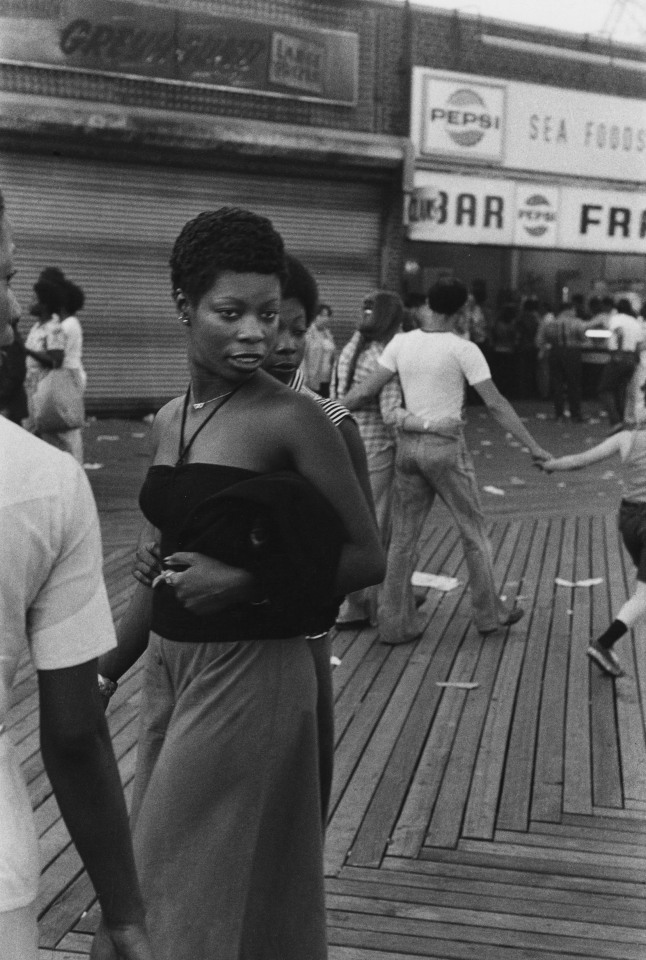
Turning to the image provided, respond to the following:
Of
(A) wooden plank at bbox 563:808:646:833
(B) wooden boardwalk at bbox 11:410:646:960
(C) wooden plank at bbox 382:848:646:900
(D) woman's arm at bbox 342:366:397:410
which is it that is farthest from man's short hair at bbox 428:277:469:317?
(C) wooden plank at bbox 382:848:646:900

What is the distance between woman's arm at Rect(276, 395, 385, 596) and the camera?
8.93 feet

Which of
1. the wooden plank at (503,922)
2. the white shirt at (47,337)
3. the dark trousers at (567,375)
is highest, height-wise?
the white shirt at (47,337)

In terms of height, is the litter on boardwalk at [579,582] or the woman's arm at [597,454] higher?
the woman's arm at [597,454]

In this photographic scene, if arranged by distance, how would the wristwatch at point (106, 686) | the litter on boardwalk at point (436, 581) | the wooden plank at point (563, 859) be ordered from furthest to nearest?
the litter on boardwalk at point (436, 581) < the wooden plank at point (563, 859) < the wristwatch at point (106, 686)

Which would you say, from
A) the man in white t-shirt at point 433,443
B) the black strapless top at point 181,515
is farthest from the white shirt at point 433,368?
the black strapless top at point 181,515

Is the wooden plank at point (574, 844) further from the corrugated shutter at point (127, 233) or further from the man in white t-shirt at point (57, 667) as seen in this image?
the corrugated shutter at point (127, 233)

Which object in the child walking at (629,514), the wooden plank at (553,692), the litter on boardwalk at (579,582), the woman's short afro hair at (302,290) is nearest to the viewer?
the woman's short afro hair at (302,290)

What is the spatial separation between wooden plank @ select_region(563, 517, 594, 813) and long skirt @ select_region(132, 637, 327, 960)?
217 centimetres

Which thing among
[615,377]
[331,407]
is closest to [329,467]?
Answer: [331,407]

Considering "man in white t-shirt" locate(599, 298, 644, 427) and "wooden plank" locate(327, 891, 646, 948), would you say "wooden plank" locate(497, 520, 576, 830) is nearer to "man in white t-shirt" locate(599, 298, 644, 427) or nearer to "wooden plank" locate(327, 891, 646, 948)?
"wooden plank" locate(327, 891, 646, 948)

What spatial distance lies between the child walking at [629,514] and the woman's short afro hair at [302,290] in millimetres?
2701

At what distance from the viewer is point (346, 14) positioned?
19.4m

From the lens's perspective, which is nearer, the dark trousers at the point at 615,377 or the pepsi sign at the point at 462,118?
the dark trousers at the point at 615,377

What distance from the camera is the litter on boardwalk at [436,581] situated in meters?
8.46
